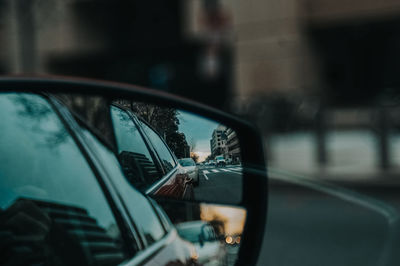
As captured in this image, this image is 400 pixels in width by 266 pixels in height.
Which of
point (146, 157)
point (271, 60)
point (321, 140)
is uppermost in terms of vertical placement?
point (146, 157)

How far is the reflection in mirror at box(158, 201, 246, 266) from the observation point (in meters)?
1.21

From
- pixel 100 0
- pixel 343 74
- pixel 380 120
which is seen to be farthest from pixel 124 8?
pixel 380 120

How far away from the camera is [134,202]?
126cm

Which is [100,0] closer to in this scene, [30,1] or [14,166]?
[30,1]

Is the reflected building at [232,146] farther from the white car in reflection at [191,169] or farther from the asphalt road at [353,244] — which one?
the asphalt road at [353,244]

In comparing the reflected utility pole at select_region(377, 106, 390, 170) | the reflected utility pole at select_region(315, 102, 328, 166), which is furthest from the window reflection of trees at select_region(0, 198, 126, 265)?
the reflected utility pole at select_region(315, 102, 328, 166)

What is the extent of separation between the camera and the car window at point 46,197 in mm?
1157

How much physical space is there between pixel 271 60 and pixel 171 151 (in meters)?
16.1

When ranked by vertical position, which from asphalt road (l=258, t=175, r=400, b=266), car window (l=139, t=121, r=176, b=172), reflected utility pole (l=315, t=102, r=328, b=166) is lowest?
reflected utility pole (l=315, t=102, r=328, b=166)

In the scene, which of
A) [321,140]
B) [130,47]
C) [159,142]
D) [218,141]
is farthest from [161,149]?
[130,47]

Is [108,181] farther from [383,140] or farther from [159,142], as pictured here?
[383,140]

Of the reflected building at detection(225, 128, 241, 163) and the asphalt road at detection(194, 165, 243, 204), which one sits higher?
the reflected building at detection(225, 128, 241, 163)

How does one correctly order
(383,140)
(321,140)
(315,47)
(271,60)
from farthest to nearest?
(315,47) → (271,60) → (321,140) → (383,140)

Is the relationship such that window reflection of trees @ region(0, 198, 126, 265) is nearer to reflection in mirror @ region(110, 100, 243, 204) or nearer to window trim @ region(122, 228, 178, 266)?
window trim @ region(122, 228, 178, 266)
